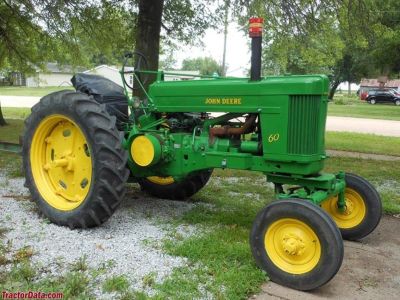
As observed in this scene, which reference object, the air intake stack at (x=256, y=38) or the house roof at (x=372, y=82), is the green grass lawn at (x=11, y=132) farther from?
the house roof at (x=372, y=82)

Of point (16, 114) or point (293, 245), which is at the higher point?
point (293, 245)

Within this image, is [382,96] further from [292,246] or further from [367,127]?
[292,246]

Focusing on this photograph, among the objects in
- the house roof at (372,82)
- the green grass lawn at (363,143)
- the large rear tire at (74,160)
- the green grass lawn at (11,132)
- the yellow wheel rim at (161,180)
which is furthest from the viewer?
the house roof at (372,82)

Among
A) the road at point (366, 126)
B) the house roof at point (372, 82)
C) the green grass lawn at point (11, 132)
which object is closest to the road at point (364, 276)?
the green grass lawn at point (11, 132)

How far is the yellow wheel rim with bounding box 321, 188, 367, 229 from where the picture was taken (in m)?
4.84

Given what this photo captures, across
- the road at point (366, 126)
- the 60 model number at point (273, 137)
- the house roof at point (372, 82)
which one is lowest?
the road at point (366, 126)

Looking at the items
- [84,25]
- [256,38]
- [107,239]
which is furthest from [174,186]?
[84,25]

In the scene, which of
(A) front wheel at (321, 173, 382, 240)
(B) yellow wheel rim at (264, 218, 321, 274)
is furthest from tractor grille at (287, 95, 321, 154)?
(A) front wheel at (321, 173, 382, 240)

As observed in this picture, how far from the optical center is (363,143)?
12812 millimetres

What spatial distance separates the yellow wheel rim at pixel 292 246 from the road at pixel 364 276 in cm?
18

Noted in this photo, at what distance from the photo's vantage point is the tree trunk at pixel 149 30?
9.62 meters

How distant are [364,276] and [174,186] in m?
2.60

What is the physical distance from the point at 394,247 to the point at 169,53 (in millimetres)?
10729

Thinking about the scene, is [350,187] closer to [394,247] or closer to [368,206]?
[368,206]
